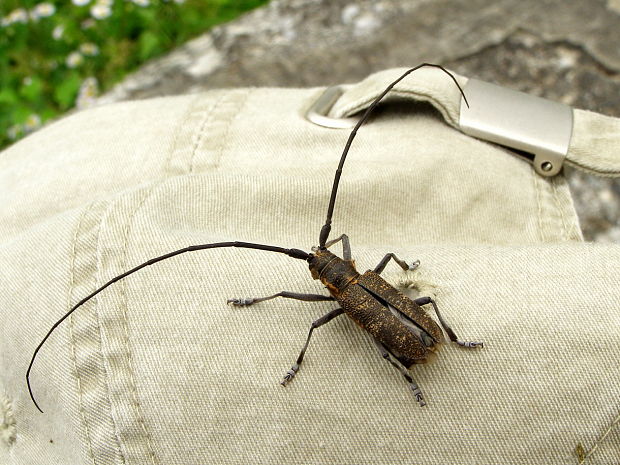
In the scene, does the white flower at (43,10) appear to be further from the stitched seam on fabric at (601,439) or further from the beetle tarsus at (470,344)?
the stitched seam on fabric at (601,439)

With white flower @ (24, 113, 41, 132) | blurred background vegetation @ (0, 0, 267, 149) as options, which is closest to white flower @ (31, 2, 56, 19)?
blurred background vegetation @ (0, 0, 267, 149)

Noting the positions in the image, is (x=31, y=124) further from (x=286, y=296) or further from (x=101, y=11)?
(x=286, y=296)

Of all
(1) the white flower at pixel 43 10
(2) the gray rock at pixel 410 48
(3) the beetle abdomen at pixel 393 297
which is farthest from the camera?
(1) the white flower at pixel 43 10

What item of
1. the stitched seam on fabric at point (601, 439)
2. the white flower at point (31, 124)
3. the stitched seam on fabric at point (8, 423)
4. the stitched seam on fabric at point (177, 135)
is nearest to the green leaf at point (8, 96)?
the white flower at point (31, 124)

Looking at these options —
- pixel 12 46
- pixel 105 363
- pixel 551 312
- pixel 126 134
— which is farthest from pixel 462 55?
pixel 12 46

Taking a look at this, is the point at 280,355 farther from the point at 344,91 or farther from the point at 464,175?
the point at 344,91

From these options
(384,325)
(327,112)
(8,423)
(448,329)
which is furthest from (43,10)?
(448,329)
